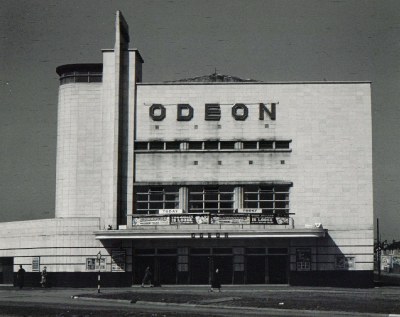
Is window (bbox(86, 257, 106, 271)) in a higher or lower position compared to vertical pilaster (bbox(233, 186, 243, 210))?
lower

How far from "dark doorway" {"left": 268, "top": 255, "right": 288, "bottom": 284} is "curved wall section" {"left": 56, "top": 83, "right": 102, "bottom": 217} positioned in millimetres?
14322

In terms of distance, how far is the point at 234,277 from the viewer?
6094cm

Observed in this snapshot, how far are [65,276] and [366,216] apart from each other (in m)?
23.6

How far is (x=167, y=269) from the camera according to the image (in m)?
61.1

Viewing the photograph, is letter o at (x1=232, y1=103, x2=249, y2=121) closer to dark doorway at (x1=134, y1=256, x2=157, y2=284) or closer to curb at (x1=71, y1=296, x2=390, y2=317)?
dark doorway at (x1=134, y1=256, x2=157, y2=284)

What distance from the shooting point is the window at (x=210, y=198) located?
203ft

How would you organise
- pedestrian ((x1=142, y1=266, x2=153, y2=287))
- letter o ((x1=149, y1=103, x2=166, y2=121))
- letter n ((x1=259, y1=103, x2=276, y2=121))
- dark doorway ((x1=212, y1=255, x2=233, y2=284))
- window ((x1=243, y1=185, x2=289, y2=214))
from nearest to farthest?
pedestrian ((x1=142, y1=266, x2=153, y2=287)) → dark doorway ((x1=212, y1=255, x2=233, y2=284)) → window ((x1=243, y1=185, x2=289, y2=214)) → letter n ((x1=259, y1=103, x2=276, y2=121)) → letter o ((x1=149, y1=103, x2=166, y2=121))

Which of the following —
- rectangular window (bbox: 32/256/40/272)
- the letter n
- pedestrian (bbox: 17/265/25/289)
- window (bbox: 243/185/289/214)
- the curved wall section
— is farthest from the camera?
the curved wall section

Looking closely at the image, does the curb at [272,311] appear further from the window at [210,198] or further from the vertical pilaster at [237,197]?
the vertical pilaster at [237,197]

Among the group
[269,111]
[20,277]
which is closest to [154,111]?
[269,111]

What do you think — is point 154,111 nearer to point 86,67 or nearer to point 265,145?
point 86,67

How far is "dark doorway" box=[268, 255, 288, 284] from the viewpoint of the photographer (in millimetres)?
60750

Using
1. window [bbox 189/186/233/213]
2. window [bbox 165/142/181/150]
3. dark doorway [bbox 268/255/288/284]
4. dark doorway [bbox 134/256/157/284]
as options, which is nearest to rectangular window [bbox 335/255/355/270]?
dark doorway [bbox 268/255/288/284]

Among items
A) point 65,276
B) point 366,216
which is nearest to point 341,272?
→ point 366,216
